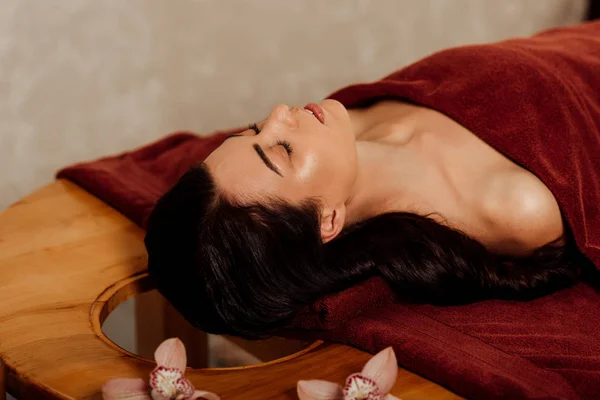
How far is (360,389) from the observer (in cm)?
100

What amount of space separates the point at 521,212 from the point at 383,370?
472 mm

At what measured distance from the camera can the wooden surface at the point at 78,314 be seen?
43.1 inches

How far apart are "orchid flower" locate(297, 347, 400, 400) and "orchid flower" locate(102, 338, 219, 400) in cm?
12

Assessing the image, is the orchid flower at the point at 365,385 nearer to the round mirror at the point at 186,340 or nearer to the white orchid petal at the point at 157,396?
the white orchid petal at the point at 157,396

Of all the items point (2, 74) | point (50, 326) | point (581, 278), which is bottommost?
point (581, 278)

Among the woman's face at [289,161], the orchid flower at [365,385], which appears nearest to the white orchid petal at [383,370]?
the orchid flower at [365,385]

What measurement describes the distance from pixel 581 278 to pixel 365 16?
135 cm

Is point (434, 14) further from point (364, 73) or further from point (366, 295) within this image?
point (366, 295)

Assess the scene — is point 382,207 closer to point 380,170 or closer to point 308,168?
point 380,170

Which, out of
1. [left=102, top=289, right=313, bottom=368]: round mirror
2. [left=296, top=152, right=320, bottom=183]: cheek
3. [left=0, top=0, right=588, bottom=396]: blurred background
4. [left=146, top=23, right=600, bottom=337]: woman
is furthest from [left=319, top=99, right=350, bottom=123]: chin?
[left=0, top=0, right=588, bottom=396]: blurred background

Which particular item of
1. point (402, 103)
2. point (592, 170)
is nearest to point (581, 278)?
point (592, 170)

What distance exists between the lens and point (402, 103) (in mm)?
1628

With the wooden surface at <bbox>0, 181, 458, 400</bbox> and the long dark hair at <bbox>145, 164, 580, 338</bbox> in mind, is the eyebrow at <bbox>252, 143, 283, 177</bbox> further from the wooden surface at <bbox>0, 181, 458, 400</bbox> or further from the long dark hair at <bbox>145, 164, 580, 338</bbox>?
the wooden surface at <bbox>0, 181, 458, 400</bbox>

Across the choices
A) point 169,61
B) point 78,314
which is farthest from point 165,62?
point 78,314
